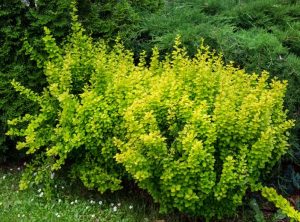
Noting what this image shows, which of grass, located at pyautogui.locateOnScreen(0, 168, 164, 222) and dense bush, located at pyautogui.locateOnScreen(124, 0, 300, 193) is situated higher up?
dense bush, located at pyautogui.locateOnScreen(124, 0, 300, 193)

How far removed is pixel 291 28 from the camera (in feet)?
16.1

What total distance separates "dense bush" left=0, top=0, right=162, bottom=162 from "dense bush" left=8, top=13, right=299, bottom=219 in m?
0.34

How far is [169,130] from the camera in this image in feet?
12.4

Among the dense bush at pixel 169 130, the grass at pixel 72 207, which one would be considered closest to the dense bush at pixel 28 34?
the dense bush at pixel 169 130

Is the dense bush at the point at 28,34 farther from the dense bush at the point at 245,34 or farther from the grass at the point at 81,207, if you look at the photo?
the grass at the point at 81,207

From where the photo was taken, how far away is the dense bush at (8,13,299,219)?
3482 millimetres

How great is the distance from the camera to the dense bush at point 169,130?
348 cm

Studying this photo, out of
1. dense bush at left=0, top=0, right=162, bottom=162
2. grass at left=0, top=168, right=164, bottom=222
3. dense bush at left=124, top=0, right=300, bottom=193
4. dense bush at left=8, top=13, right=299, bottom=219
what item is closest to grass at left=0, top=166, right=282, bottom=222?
grass at left=0, top=168, right=164, bottom=222

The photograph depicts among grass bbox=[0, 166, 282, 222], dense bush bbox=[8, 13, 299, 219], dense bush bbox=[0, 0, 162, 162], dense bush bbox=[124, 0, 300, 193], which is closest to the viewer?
dense bush bbox=[8, 13, 299, 219]

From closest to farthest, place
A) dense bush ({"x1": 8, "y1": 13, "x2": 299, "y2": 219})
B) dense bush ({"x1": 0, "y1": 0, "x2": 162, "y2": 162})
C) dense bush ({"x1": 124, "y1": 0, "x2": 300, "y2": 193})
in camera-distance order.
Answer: dense bush ({"x1": 8, "y1": 13, "x2": 299, "y2": 219}) < dense bush ({"x1": 124, "y1": 0, "x2": 300, "y2": 193}) < dense bush ({"x1": 0, "y1": 0, "x2": 162, "y2": 162})

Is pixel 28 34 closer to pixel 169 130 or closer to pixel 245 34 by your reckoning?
pixel 169 130

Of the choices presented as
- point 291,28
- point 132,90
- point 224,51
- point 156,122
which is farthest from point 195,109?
point 291,28

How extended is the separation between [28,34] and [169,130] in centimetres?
181

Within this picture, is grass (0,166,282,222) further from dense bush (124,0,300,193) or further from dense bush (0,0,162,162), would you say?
dense bush (124,0,300,193)
